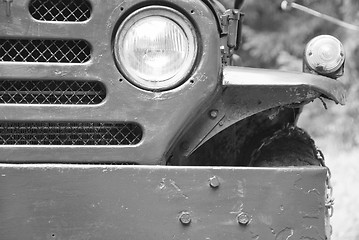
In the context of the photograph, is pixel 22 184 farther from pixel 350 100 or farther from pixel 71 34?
pixel 350 100

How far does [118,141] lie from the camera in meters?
2.93

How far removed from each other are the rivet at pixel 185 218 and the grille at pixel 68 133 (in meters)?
0.35

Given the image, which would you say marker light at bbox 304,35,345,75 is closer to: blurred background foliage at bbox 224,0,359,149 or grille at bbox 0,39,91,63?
grille at bbox 0,39,91,63

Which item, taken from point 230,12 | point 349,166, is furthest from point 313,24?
point 230,12

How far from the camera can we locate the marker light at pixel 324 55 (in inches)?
125

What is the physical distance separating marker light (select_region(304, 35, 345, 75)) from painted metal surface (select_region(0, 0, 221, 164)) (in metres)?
0.48

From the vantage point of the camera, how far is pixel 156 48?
110 inches

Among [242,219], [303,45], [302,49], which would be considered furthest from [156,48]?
[303,45]

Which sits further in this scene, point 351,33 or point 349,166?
point 351,33

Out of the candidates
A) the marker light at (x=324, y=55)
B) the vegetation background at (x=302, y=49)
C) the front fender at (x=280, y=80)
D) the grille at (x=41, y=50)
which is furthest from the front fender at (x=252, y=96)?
the vegetation background at (x=302, y=49)

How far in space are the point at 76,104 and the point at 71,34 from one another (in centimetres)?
25

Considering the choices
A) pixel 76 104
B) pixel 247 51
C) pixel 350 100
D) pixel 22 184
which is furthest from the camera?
pixel 247 51

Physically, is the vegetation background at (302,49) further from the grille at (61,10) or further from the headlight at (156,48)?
the grille at (61,10)

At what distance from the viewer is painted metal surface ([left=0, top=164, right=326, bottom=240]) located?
2684 mm
